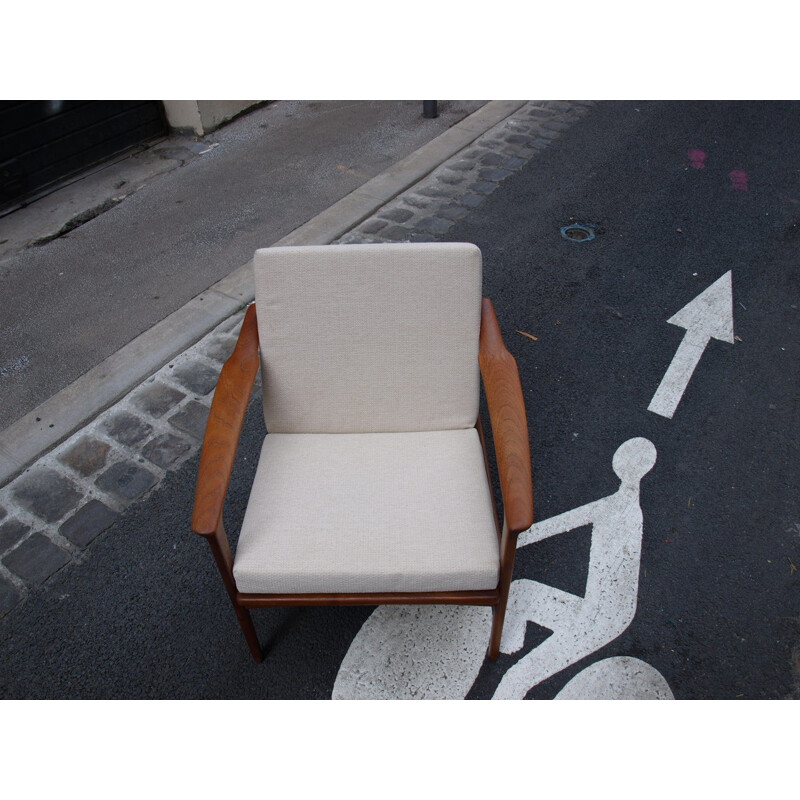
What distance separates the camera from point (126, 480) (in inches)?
121

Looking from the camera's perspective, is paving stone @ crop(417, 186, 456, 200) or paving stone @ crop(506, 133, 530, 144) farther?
paving stone @ crop(506, 133, 530, 144)

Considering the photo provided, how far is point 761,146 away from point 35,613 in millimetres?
6495

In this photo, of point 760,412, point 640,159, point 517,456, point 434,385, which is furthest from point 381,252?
point 640,159

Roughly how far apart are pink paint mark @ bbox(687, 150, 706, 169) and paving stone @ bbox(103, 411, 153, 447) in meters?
4.88

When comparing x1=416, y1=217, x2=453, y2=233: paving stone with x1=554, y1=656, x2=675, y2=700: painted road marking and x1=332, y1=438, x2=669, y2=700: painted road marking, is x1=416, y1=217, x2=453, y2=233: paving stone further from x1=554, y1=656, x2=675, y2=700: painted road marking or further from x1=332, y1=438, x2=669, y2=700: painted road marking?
x1=554, y1=656, x2=675, y2=700: painted road marking

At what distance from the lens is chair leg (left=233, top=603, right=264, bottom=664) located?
7.14 ft

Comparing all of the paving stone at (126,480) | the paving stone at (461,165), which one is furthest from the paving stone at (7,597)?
the paving stone at (461,165)

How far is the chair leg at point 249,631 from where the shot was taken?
2.18 meters

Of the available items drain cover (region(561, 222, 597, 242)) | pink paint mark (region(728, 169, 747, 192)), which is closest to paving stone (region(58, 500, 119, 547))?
drain cover (region(561, 222, 597, 242))

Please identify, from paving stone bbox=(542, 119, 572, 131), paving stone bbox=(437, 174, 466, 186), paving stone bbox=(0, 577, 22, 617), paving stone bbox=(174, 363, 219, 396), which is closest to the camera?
paving stone bbox=(0, 577, 22, 617)

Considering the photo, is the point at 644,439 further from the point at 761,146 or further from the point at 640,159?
the point at 761,146

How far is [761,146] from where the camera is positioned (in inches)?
227

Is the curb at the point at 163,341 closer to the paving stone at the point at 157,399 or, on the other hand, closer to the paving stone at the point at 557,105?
the paving stone at the point at 157,399

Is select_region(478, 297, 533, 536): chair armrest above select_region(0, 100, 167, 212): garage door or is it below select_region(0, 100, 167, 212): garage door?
below
